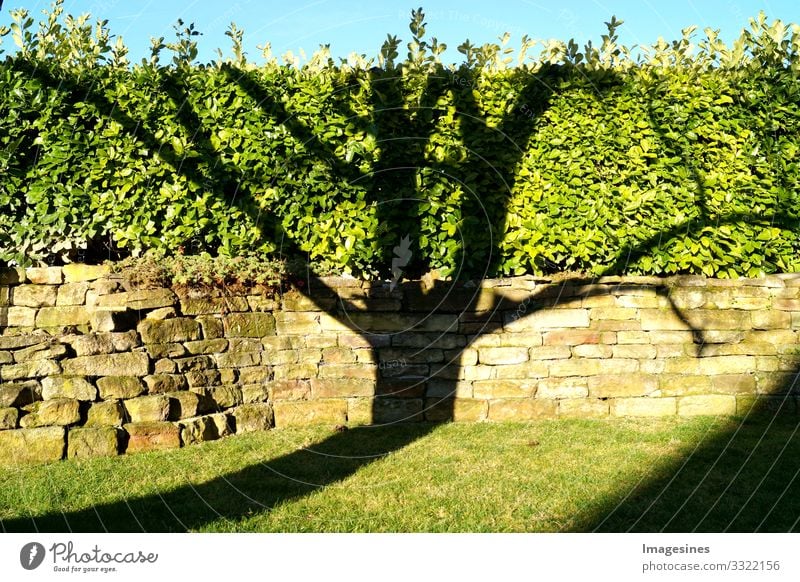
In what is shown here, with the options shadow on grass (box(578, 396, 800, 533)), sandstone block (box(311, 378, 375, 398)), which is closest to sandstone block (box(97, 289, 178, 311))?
sandstone block (box(311, 378, 375, 398))

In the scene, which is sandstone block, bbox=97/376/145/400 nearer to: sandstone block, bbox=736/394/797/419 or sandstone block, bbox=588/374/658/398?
sandstone block, bbox=588/374/658/398

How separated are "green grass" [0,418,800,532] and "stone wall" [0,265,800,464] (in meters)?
0.50

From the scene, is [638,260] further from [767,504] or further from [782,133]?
[767,504]

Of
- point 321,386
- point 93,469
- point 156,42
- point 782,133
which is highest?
point 156,42

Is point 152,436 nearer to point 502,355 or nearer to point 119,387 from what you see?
point 119,387

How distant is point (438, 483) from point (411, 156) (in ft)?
13.4

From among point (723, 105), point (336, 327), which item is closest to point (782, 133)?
point (723, 105)

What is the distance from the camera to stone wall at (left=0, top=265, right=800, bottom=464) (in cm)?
847

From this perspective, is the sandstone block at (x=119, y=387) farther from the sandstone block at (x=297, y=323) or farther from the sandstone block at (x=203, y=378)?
the sandstone block at (x=297, y=323)

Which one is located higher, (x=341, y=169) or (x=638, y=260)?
(x=341, y=169)

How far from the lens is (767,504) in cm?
582

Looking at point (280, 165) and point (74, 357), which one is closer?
point (74, 357)

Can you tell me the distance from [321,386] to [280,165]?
262 cm

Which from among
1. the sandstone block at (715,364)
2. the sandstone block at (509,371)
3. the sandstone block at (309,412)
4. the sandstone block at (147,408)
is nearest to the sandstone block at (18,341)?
the sandstone block at (147,408)
